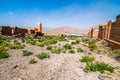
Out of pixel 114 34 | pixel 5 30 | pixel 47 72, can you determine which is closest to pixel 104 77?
pixel 47 72

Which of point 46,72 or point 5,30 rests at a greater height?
point 5,30

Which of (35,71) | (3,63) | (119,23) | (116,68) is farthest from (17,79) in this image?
(119,23)

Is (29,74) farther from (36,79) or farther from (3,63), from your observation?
(3,63)

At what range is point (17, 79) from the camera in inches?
201

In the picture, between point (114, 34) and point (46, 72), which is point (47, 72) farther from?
point (114, 34)

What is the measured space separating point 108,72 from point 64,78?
67.4 inches

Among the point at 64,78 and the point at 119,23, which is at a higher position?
the point at 119,23

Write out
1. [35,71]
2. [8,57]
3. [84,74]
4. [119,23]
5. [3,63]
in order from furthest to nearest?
[119,23] < [8,57] < [3,63] < [35,71] < [84,74]

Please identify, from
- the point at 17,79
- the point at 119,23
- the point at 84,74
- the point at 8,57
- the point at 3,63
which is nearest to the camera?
the point at 17,79

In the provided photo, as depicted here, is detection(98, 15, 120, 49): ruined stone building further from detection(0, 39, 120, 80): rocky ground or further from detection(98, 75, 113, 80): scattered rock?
detection(98, 75, 113, 80): scattered rock

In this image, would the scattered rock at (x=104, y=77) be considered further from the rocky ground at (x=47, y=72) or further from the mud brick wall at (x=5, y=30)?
the mud brick wall at (x=5, y=30)

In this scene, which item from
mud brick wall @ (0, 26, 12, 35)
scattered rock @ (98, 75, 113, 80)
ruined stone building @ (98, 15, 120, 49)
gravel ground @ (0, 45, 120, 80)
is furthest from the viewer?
mud brick wall @ (0, 26, 12, 35)

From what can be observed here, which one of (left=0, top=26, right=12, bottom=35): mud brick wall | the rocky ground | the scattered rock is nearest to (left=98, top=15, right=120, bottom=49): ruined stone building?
the rocky ground

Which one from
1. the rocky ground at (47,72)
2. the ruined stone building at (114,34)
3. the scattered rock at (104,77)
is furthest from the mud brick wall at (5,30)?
the scattered rock at (104,77)
